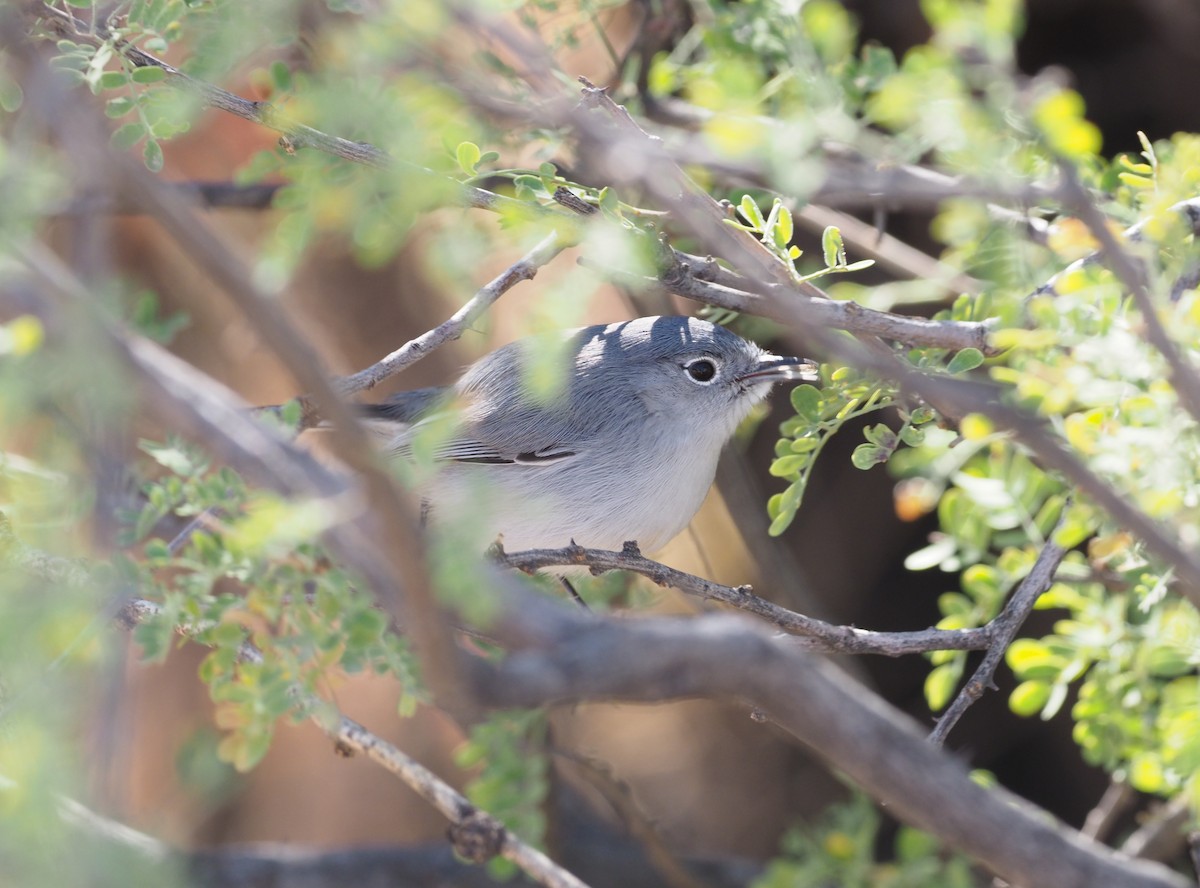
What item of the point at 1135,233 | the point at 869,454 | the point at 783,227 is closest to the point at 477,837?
the point at 869,454

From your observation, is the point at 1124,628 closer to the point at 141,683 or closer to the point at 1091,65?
the point at 1091,65

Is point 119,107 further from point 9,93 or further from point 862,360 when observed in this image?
point 862,360

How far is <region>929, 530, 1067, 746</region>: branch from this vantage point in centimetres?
175

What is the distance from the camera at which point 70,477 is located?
1885mm

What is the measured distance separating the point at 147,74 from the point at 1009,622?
168 cm

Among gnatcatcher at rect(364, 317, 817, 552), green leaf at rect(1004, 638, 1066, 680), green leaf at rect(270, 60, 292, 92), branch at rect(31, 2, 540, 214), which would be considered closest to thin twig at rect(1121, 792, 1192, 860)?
green leaf at rect(1004, 638, 1066, 680)

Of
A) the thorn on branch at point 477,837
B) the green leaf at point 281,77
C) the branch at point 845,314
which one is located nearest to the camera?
the branch at point 845,314

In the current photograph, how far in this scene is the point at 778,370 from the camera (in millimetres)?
2516

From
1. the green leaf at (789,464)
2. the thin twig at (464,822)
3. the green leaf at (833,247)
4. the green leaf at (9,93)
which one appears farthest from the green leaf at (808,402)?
the green leaf at (9,93)

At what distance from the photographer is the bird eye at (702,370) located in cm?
265

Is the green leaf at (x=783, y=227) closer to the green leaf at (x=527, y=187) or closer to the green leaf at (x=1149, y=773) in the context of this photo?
the green leaf at (x=527, y=187)

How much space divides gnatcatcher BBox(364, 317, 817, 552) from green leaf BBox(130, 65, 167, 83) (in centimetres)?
91

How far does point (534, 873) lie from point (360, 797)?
1.98m

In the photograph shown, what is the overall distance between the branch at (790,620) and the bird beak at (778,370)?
2.01ft
